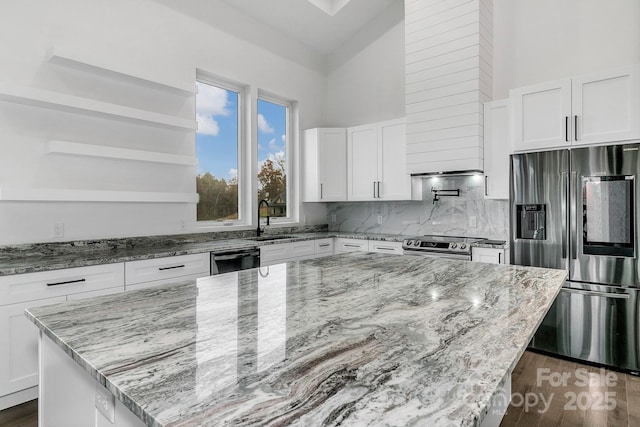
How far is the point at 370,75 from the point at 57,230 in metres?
3.95

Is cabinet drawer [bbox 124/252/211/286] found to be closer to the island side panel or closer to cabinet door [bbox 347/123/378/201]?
the island side panel

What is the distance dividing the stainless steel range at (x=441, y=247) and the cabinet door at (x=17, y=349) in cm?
309

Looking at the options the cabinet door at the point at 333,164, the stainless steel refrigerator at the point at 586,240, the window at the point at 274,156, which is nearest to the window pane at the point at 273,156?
the window at the point at 274,156

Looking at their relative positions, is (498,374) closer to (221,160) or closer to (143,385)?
(143,385)

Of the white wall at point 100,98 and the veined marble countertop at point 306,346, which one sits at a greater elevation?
the white wall at point 100,98

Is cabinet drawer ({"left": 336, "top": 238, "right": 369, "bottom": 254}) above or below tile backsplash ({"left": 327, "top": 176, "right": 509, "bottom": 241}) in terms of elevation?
below

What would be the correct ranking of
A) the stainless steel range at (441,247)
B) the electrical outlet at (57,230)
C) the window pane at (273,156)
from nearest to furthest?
the electrical outlet at (57,230) → the stainless steel range at (441,247) → the window pane at (273,156)

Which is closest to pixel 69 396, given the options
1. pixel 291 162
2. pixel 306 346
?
pixel 306 346

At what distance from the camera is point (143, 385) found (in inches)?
30.8

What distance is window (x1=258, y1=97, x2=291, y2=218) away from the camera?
4.68 metres

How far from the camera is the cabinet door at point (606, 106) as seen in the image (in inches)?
108

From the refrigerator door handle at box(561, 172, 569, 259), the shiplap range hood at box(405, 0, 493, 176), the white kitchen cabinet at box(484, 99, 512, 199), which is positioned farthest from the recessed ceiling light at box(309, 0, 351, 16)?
the refrigerator door handle at box(561, 172, 569, 259)

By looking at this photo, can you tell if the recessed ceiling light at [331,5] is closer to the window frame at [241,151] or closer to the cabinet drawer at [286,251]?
the window frame at [241,151]

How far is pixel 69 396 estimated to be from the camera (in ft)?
4.06
